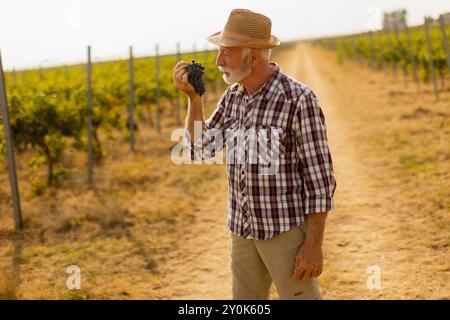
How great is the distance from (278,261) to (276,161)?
1.46 ft

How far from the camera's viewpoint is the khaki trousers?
2059 millimetres

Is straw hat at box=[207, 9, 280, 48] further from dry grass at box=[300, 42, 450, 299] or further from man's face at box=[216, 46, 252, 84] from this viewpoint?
dry grass at box=[300, 42, 450, 299]

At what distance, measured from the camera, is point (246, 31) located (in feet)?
6.63

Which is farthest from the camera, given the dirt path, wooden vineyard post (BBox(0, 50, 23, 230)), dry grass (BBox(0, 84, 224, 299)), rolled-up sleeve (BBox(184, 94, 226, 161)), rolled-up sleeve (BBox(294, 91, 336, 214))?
wooden vineyard post (BBox(0, 50, 23, 230))

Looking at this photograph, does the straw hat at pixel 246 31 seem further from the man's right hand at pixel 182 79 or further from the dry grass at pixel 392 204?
the dry grass at pixel 392 204

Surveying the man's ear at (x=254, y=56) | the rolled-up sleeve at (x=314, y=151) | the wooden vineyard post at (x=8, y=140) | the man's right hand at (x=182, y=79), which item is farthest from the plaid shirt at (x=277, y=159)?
the wooden vineyard post at (x=8, y=140)

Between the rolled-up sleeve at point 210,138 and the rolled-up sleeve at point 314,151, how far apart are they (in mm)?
497

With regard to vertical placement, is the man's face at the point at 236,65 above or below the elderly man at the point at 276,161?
above

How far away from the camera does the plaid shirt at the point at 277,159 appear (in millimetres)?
1947

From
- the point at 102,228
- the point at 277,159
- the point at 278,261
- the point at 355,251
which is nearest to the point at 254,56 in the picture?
the point at 277,159

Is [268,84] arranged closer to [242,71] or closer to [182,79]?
[242,71]

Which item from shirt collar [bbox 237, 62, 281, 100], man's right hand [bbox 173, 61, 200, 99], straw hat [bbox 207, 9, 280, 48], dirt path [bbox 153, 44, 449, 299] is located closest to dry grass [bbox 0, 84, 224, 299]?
dirt path [bbox 153, 44, 449, 299]

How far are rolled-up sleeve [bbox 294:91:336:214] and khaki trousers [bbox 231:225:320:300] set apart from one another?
172 millimetres

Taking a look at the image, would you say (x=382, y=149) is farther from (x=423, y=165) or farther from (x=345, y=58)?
(x=345, y=58)
